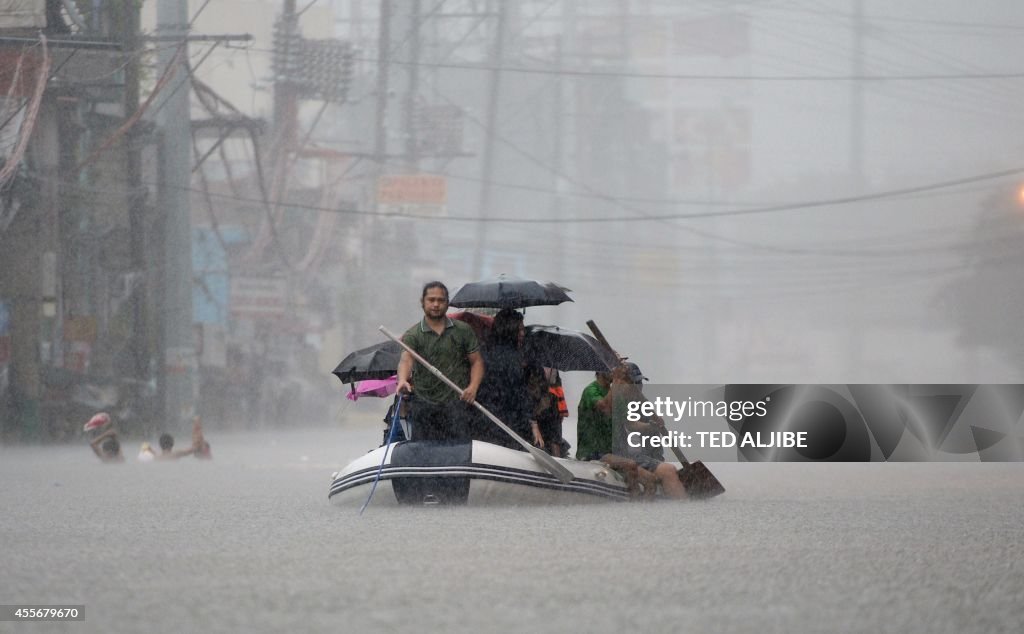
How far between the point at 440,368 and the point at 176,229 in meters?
23.3

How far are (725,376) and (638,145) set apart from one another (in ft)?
46.1

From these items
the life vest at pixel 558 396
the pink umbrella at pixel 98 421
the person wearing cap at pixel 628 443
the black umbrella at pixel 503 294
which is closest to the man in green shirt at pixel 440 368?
the black umbrella at pixel 503 294

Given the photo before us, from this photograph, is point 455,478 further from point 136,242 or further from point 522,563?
point 136,242

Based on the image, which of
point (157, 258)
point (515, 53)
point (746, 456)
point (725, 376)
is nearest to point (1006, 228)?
point (725, 376)

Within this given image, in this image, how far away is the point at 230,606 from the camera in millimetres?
7281

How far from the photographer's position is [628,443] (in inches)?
589

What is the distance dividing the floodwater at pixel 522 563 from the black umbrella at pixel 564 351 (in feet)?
4.71

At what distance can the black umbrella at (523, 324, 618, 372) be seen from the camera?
48.8 ft

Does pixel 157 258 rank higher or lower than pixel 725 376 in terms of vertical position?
higher

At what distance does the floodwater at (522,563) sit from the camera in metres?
6.96

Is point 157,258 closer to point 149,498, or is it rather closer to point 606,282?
point 149,498

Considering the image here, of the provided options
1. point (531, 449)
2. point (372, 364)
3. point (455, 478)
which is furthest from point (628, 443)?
point (372, 364)

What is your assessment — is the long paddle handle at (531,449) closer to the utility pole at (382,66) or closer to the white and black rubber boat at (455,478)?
the white and black rubber boat at (455,478)

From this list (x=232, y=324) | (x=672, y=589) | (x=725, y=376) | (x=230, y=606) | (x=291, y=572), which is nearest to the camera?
(x=230, y=606)
